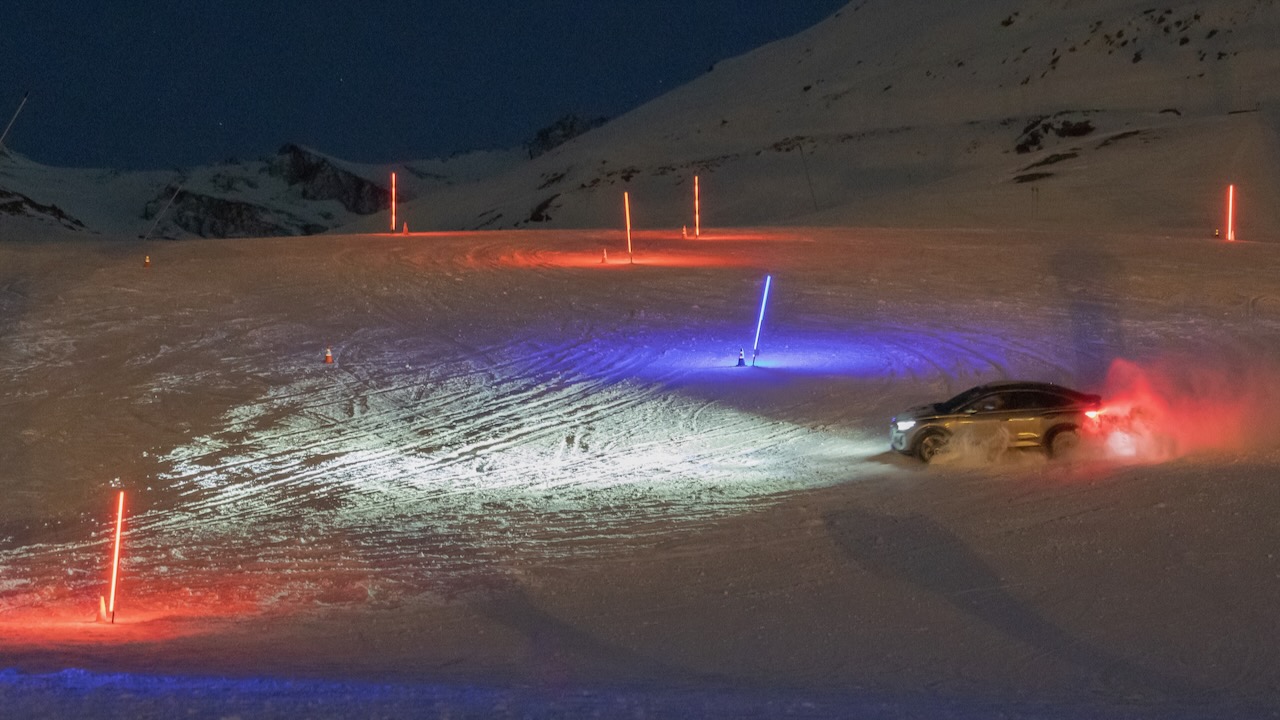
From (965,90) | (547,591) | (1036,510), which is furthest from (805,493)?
(965,90)

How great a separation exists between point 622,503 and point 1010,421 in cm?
516

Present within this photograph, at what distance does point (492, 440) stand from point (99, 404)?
21.6 feet

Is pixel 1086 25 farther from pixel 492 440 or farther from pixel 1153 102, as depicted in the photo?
pixel 492 440

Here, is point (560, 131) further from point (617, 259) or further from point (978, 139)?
point (617, 259)

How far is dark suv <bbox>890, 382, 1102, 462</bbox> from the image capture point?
17.3 meters

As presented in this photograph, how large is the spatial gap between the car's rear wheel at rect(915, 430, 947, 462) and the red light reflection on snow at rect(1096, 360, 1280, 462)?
2.02 m

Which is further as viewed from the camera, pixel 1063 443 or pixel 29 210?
pixel 29 210

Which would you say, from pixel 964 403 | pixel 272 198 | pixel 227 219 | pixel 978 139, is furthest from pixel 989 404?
pixel 272 198

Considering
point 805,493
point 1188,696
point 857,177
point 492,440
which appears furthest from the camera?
point 857,177

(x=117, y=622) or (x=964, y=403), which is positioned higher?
(x=964, y=403)

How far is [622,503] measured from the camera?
15570mm

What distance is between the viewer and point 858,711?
7.84 metres

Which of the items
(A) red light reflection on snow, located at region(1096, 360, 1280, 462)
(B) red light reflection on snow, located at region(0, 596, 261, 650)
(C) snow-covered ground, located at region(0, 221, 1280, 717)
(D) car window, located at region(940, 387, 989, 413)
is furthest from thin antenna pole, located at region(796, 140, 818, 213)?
(B) red light reflection on snow, located at region(0, 596, 261, 650)

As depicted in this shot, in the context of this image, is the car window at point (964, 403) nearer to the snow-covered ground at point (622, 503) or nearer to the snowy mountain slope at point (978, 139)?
the snow-covered ground at point (622, 503)
